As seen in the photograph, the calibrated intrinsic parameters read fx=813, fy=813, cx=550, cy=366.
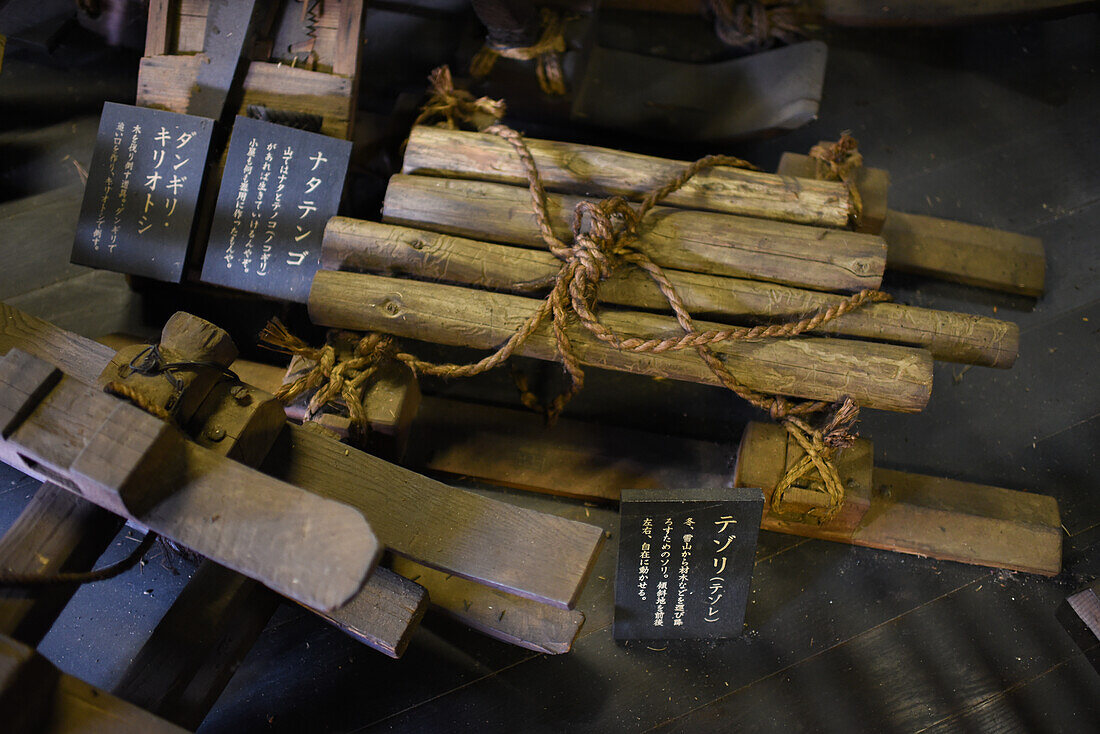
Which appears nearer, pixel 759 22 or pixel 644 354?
pixel 644 354

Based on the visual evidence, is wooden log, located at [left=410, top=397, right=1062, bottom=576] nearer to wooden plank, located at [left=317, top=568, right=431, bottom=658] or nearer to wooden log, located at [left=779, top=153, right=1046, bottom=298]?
wooden plank, located at [left=317, top=568, right=431, bottom=658]

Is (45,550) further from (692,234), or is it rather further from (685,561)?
(692,234)

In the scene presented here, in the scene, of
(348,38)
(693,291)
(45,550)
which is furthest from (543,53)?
(45,550)

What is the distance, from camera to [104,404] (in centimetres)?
127

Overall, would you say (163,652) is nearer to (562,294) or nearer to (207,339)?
(207,339)

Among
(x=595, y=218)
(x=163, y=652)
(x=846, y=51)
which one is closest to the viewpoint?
(x=163, y=652)

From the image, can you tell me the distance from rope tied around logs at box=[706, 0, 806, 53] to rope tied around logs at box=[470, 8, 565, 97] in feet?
2.30

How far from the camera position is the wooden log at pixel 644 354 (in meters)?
1.78

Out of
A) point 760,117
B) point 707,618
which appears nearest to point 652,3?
point 760,117

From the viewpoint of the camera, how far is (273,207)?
1994 mm

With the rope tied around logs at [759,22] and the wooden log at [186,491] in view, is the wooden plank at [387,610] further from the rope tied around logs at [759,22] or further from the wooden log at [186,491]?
the rope tied around logs at [759,22]

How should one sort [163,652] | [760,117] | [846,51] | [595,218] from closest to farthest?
1. [163,652]
2. [595,218]
3. [760,117]
4. [846,51]

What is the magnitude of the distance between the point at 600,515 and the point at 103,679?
3.95 feet

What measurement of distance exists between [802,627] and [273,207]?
5.40ft
